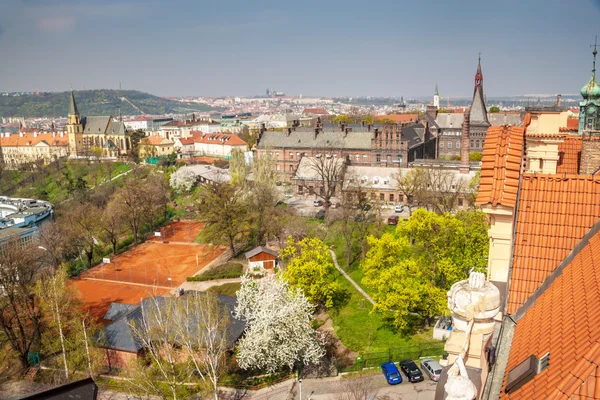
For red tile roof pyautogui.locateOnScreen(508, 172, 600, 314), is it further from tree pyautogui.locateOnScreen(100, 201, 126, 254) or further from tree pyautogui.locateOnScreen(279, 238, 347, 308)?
tree pyautogui.locateOnScreen(100, 201, 126, 254)

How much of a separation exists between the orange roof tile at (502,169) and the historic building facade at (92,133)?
116608 millimetres

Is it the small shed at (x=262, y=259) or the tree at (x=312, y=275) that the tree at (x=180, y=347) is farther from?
the small shed at (x=262, y=259)

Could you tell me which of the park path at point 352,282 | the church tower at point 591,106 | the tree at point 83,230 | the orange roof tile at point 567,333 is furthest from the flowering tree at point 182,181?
the orange roof tile at point 567,333

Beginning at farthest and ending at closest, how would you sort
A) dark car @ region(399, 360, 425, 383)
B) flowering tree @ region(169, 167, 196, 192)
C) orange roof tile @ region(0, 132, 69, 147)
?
orange roof tile @ region(0, 132, 69, 147) → flowering tree @ region(169, 167, 196, 192) → dark car @ region(399, 360, 425, 383)

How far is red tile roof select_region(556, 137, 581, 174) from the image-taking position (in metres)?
13.8

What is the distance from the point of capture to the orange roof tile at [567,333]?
13.5ft

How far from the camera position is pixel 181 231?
183 feet

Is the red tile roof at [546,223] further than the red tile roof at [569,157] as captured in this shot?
No

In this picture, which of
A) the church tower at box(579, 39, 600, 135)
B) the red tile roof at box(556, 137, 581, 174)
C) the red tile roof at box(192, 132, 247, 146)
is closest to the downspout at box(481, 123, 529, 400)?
the red tile roof at box(556, 137, 581, 174)

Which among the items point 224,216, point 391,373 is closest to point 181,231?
point 224,216

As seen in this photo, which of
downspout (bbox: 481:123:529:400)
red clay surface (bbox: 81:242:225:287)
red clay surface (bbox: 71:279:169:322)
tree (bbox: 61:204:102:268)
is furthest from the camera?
tree (bbox: 61:204:102:268)

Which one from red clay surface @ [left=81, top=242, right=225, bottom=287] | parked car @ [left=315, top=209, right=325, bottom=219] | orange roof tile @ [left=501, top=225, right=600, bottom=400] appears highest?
orange roof tile @ [left=501, top=225, right=600, bottom=400]

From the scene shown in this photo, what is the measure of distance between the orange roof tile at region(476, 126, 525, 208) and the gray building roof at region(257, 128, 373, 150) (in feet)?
212

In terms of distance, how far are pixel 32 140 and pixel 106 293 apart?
331 ft
